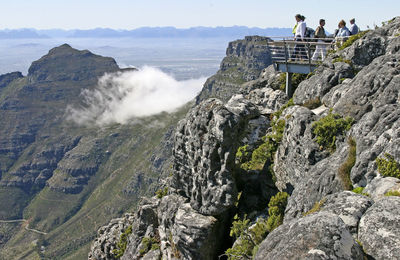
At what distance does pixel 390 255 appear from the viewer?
1170 centimetres

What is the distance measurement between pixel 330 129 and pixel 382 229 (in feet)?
34.7

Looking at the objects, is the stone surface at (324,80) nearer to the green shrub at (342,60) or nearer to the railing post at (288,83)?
the green shrub at (342,60)

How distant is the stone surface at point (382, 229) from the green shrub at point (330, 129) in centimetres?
898

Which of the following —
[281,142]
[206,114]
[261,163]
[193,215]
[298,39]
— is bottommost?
[193,215]

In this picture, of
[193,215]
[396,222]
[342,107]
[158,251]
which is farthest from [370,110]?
[158,251]

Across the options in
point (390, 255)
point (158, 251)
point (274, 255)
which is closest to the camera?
point (390, 255)

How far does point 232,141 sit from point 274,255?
14712 millimetres

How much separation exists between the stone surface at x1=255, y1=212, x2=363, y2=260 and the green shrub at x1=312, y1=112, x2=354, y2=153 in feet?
32.9

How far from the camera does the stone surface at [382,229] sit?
11.8 m

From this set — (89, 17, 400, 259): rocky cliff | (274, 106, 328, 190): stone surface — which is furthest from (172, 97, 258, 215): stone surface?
(274, 106, 328, 190): stone surface

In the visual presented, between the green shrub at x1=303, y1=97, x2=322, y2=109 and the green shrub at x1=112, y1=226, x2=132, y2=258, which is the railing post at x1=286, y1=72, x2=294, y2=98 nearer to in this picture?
the green shrub at x1=303, y1=97, x2=322, y2=109

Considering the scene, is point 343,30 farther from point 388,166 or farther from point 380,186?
point 380,186

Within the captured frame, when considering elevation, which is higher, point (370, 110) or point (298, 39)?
point (298, 39)

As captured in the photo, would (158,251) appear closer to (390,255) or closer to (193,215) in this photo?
(193,215)
